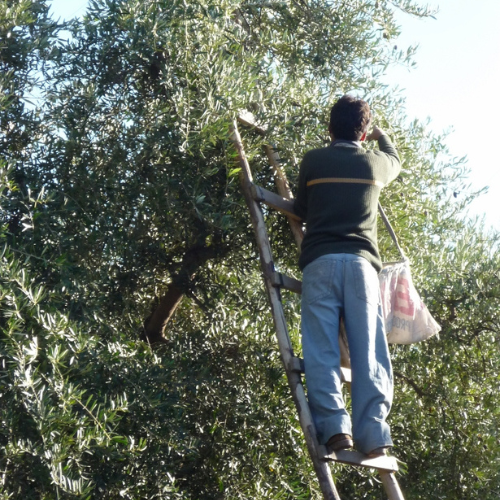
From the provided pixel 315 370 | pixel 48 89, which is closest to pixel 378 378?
pixel 315 370

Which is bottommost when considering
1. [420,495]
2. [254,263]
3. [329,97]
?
[420,495]

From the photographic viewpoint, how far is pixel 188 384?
5199 millimetres

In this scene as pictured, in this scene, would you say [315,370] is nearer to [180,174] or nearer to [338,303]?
[338,303]

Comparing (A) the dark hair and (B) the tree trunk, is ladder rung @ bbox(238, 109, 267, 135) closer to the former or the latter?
(A) the dark hair

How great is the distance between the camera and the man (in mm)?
4254

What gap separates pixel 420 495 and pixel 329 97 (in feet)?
10.2

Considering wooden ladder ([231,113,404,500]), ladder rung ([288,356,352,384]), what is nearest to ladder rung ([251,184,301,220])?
wooden ladder ([231,113,404,500])

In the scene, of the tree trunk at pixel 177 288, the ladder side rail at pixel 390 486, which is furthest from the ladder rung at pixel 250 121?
the ladder side rail at pixel 390 486

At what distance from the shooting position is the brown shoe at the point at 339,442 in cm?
414

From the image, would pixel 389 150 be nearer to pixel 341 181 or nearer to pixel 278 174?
pixel 341 181

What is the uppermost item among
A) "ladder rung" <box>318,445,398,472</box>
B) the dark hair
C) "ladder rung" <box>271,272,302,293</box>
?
the dark hair

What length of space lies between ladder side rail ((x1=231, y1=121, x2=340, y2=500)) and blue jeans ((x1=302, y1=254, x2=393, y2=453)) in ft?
0.20

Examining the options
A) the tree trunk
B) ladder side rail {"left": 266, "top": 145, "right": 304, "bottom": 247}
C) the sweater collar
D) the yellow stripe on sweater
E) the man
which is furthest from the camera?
the tree trunk

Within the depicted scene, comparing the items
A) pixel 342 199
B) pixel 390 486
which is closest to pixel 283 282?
pixel 342 199
